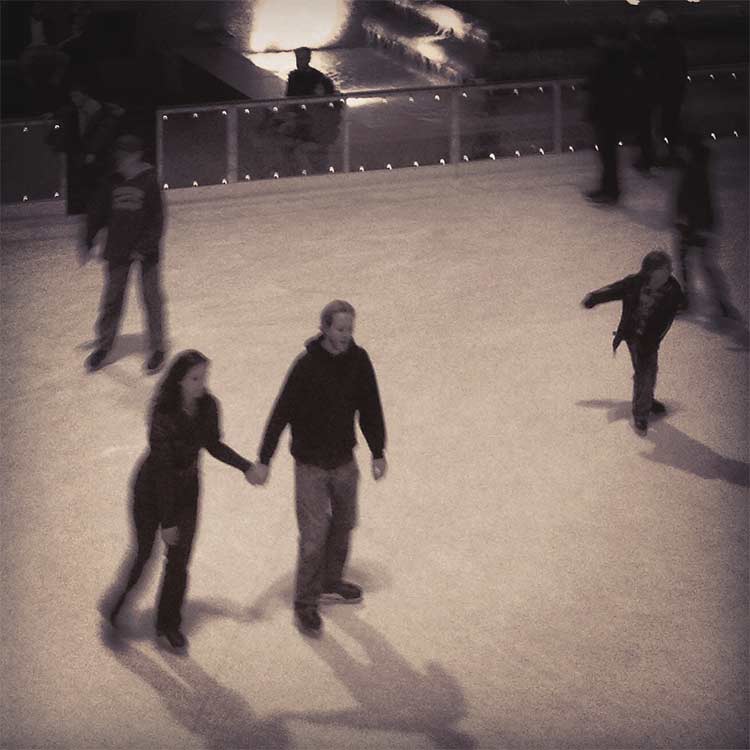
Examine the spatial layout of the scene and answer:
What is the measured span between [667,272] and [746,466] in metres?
1.33

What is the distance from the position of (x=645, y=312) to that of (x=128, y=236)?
3618 millimetres

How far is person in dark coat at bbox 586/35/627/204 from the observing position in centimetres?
1538

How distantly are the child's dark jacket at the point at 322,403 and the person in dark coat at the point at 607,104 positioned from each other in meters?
7.96

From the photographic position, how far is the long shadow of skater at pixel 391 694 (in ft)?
24.5

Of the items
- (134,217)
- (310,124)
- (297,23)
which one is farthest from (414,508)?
(297,23)

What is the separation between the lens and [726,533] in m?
9.22

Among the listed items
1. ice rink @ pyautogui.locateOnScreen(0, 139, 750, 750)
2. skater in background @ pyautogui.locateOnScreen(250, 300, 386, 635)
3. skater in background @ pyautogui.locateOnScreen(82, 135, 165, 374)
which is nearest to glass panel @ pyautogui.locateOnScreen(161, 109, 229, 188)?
ice rink @ pyautogui.locateOnScreen(0, 139, 750, 750)

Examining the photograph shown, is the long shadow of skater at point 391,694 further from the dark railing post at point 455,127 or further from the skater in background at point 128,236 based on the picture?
the dark railing post at point 455,127

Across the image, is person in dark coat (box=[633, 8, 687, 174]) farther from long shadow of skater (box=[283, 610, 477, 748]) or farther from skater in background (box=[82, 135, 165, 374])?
long shadow of skater (box=[283, 610, 477, 748])

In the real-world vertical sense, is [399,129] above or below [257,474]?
above

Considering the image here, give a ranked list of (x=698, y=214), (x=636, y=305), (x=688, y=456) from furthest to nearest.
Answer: (x=698, y=214), (x=636, y=305), (x=688, y=456)

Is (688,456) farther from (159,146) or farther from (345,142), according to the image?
(159,146)

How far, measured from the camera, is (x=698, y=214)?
40.4ft

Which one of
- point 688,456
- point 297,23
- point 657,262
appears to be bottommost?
point 688,456
